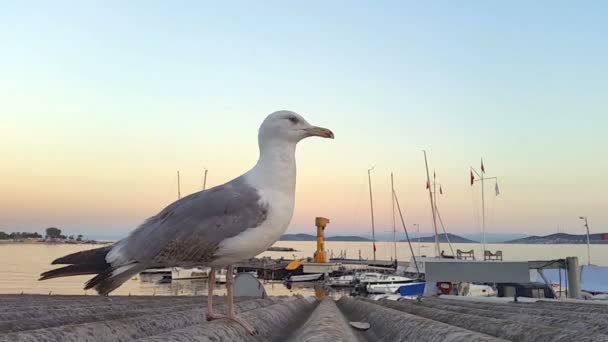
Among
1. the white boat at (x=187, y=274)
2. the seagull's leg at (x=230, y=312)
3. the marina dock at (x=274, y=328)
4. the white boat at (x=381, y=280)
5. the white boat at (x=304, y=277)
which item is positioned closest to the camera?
the marina dock at (x=274, y=328)

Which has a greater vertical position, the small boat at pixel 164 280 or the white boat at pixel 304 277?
the white boat at pixel 304 277

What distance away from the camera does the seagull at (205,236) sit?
3.64 meters

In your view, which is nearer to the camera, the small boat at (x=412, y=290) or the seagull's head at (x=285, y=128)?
the seagull's head at (x=285, y=128)

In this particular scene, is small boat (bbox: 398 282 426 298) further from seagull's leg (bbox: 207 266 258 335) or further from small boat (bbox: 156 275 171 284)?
seagull's leg (bbox: 207 266 258 335)

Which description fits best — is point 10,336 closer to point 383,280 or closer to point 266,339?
point 266,339

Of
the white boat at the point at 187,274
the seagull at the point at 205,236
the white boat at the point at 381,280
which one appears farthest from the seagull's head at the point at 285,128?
the white boat at the point at 187,274

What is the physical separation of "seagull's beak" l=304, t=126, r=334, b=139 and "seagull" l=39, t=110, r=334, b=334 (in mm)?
569

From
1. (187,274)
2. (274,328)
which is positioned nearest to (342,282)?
(187,274)

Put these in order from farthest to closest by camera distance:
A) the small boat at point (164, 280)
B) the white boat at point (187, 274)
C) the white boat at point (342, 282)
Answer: the small boat at point (164, 280) < the white boat at point (187, 274) < the white boat at point (342, 282)

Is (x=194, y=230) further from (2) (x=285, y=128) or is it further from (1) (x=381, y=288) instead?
(1) (x=381, y=288)

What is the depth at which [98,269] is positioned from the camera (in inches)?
143

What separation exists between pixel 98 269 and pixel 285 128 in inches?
72.6

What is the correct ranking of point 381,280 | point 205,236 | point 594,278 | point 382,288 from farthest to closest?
point 381,280, point 382,288, point 594,278, point 205,236

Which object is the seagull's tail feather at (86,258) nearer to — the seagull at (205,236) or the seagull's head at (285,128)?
the seagull at (205,236)
